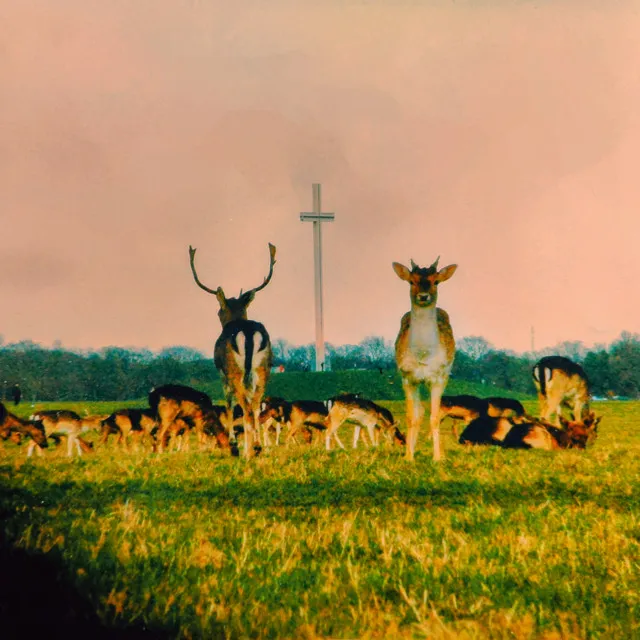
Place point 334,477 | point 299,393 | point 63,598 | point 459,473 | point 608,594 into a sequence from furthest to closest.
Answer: point 299,393
point 459,473
point 334,477
point 608,594
point 63,598

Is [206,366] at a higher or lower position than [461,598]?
higher

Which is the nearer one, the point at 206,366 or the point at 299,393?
the point at 299,393

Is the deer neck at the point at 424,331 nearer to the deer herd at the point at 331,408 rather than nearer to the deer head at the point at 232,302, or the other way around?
the deer herd at the point at 331,408

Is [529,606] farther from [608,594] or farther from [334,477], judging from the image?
[334,477]

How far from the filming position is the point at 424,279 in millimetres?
10477

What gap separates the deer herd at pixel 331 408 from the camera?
1059 centimetres

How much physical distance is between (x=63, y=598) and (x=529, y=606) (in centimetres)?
222

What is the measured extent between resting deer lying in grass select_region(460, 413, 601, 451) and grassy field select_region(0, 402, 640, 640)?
5.08 meters

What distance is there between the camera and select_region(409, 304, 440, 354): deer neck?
34.6ft

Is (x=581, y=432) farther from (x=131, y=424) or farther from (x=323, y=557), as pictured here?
(x=323, y=557)

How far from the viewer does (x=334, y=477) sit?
7.92m

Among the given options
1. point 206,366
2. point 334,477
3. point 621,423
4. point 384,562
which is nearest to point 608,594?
point 384,562

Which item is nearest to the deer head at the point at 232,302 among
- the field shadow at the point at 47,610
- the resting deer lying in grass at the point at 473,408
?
the resting deer lying in grass at the point at 473,408

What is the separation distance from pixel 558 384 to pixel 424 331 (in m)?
8.44
